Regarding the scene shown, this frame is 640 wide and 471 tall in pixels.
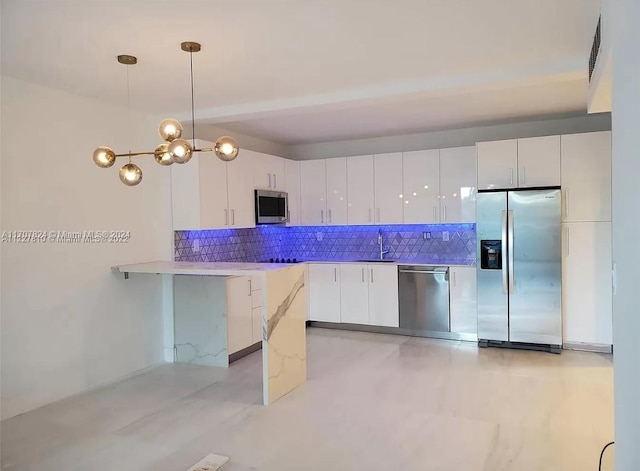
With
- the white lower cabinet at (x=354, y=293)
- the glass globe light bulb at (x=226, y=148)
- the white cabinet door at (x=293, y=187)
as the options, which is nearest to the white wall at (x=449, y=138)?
the white cabinet door at (x=293, y=187)

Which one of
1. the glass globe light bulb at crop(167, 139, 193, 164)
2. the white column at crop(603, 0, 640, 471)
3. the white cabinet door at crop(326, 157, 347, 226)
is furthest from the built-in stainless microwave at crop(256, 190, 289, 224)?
the white column at crop(603, 0, 640, 471)

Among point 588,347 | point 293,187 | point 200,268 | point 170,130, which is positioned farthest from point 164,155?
point 588,347

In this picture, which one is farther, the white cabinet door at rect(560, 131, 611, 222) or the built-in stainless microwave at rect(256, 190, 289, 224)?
the built-in stainless microwave at rect(256, 190, 289, 224)

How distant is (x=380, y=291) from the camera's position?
5.89m

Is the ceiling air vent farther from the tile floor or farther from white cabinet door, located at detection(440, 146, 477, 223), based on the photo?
white cabinet door, located at detection(440, 146, 477, 223)

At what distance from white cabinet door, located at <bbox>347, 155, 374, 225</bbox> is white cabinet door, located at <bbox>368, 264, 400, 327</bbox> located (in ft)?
2.22

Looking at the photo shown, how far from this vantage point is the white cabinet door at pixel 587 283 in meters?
4.84

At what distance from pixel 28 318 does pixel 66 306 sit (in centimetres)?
32

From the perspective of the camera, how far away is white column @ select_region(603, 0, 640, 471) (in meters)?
1.43

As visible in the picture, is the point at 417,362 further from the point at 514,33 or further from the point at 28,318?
the point at 28,318

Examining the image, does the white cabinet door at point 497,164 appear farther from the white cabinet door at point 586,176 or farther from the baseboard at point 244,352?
the baseboard at point 244,352

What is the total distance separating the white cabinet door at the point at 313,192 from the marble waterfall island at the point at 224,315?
1559 mm

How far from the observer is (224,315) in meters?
4.76

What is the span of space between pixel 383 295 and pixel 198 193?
2549mm
